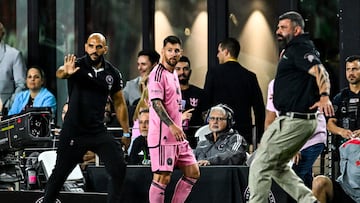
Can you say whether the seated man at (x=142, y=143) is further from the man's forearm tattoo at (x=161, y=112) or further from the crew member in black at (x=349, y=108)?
the crew member in black at (x=349, y=108)

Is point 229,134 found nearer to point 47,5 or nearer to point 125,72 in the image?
point 125,72

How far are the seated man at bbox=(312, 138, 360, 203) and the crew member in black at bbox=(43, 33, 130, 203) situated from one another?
7.24ft

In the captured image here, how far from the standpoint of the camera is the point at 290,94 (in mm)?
10539

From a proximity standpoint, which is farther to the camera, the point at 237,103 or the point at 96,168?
the point at 237,103

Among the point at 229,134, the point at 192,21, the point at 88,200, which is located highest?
the point at 192,21

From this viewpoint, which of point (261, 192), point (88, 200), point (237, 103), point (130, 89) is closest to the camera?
point (261, 192)

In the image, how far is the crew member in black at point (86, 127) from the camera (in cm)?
1195

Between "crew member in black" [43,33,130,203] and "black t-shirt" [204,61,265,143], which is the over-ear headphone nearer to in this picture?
"black t-shirt" [204,61,265,143]

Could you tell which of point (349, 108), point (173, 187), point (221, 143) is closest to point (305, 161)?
point (349, 108)

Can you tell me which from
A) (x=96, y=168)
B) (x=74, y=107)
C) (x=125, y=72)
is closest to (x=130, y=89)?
(x=125, y=72)

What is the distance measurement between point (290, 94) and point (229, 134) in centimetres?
236

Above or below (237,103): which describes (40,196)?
below

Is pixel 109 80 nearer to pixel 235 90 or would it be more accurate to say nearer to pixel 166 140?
pixel 166 140

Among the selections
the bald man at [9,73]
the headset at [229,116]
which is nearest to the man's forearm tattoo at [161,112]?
the headset at [229,116]
